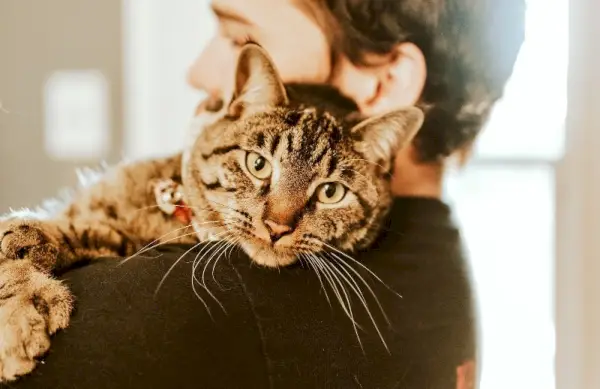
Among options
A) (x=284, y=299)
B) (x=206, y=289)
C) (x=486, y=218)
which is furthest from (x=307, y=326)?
(x=486, y=218)

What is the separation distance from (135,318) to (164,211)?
0.19 m

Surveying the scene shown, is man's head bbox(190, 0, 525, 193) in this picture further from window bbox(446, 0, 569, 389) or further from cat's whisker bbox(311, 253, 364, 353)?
cat's whisker bbox(311, 253, 364, 353)

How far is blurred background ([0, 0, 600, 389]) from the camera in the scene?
0.94 m

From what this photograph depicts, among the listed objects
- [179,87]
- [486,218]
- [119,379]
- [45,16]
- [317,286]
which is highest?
[45,16]

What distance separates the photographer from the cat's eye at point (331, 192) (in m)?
0.94

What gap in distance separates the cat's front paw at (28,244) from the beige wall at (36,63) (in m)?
0.06

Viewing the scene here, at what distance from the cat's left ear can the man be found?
0.02 metres

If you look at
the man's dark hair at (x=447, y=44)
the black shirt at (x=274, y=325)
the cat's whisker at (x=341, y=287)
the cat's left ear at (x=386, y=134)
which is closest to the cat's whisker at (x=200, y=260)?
the black shirt at (x=274, y=325)

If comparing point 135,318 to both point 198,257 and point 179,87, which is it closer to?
point 198,257

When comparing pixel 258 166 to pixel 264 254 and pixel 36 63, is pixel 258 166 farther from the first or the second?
pixel 36 63

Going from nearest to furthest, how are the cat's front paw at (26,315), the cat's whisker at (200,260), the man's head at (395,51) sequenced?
1. the cat's front paw at (26,315)
2. the cat's whisker at (200,260)
3. the man's head at (395,51)

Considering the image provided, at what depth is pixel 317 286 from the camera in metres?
0.94

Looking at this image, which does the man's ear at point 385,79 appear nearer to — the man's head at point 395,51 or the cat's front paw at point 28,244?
the man's head at point 395,51

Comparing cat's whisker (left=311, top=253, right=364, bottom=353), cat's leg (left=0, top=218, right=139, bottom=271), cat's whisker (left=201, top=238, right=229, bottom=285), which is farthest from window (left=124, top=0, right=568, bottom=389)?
cat's leg (left=0, top=218, right=139, bottom=271)
